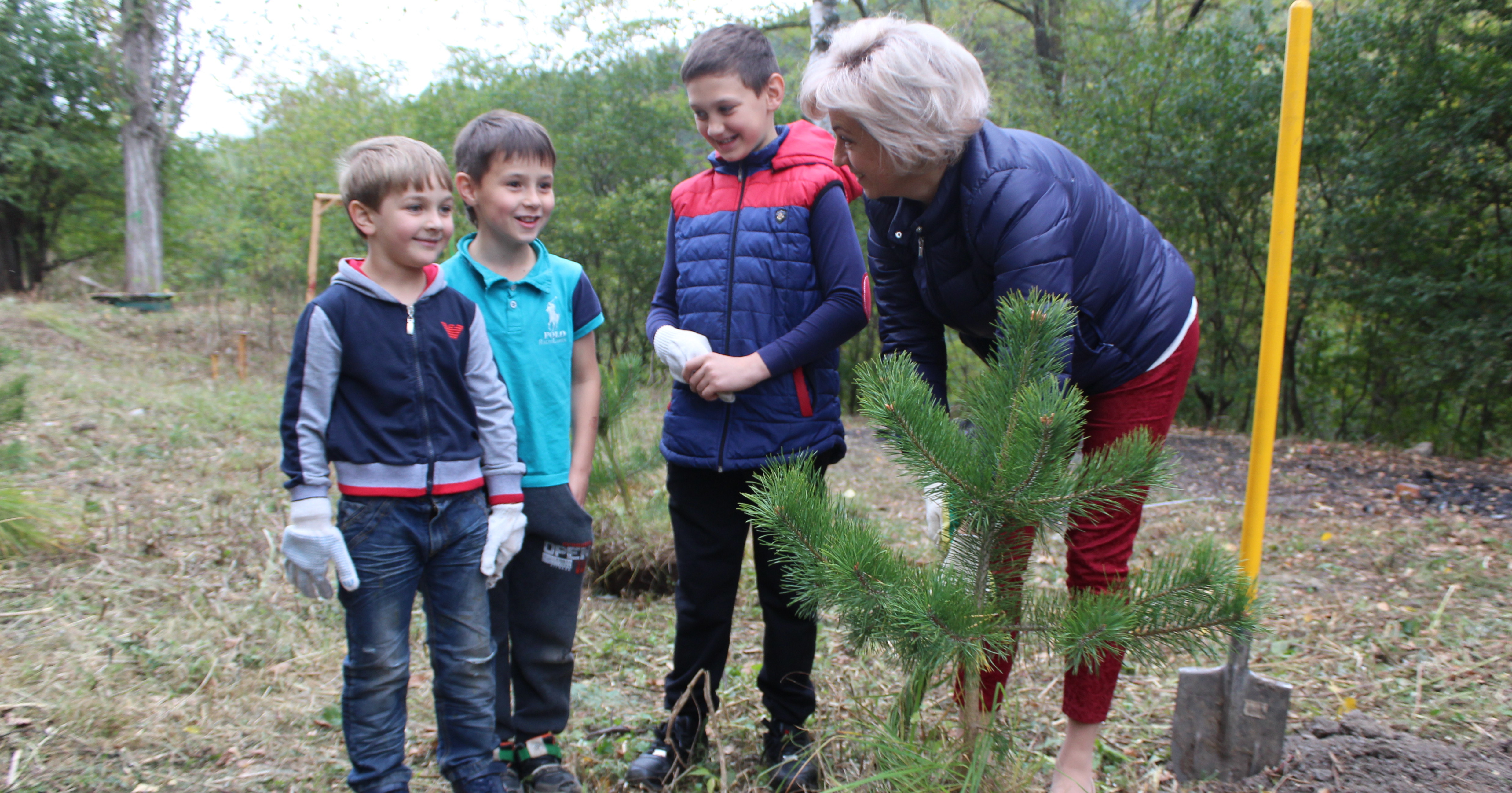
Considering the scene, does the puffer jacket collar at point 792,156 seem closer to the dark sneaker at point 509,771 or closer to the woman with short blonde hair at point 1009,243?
the woman with short blonde hair at point 1009,243

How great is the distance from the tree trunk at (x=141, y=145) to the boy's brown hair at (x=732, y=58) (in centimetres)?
1477

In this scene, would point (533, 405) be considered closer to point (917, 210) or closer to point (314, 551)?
point (314, 551)

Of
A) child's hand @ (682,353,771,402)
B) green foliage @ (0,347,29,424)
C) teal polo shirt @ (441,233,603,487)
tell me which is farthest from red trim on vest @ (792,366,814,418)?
green foliage @ (0,347,29,424)

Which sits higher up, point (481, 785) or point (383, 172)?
point (383, 172)

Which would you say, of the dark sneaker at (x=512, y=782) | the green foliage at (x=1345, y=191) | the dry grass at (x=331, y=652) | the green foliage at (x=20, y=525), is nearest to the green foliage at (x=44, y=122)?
the dry grass at (x=331, y=652)

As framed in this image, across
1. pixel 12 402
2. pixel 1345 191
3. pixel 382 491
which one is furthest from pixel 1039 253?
pixel 1345 191

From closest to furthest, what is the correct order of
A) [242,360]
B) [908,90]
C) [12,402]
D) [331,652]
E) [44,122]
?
[908,90]
[331,652]
[12,402]
[242,360]
[44,122]

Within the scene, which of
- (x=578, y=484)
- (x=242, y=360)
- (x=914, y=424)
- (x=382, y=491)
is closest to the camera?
(x=914, y=424)

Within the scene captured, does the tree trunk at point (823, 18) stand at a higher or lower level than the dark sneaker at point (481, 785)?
higher

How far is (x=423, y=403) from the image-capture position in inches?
71.0

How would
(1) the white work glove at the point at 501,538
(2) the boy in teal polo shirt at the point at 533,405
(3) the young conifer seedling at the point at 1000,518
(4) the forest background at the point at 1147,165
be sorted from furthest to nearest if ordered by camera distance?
(4) the forest background at the point at 1147,165 → (2) the boy in teal polo shirt at the point at 533,405 → (1) the white work glove at the point at 501,538 → (3) the young conifer seedling at the point at 1000,518

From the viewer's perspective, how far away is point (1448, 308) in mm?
7609

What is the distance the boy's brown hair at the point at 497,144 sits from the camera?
194cm

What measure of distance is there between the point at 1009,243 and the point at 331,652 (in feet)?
8.83
